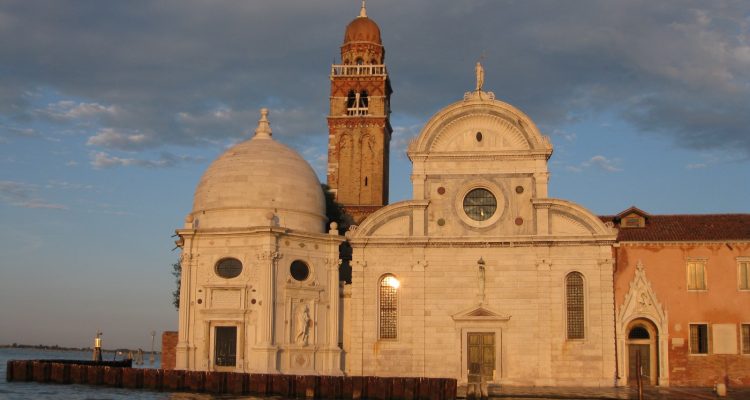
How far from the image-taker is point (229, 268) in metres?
40.1

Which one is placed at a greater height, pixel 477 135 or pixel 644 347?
pixel 477 135

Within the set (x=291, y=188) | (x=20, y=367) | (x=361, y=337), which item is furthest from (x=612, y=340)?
(x=20, y=367)

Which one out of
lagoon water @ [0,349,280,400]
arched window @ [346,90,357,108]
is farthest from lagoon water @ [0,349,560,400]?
arched window @ [346,90,357,108]

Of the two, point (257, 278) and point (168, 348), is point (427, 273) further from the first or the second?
point (168, 348)

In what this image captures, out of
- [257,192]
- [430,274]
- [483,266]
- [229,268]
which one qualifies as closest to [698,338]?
[483,266]

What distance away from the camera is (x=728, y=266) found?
39750mm

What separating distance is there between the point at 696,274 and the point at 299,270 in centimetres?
1877

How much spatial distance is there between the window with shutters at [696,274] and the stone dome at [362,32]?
31.7 metres

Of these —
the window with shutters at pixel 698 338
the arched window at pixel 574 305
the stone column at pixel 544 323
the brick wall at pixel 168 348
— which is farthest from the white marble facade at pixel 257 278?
the window with shutters at pixel 698 338

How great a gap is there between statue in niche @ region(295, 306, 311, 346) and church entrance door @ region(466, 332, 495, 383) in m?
7.57

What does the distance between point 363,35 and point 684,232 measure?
30.8 metres

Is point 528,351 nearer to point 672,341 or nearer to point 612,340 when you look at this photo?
point 612,340

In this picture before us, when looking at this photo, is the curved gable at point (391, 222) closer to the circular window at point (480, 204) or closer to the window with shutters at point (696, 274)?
the circular window at point (480, 204)

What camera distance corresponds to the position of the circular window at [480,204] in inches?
1628
